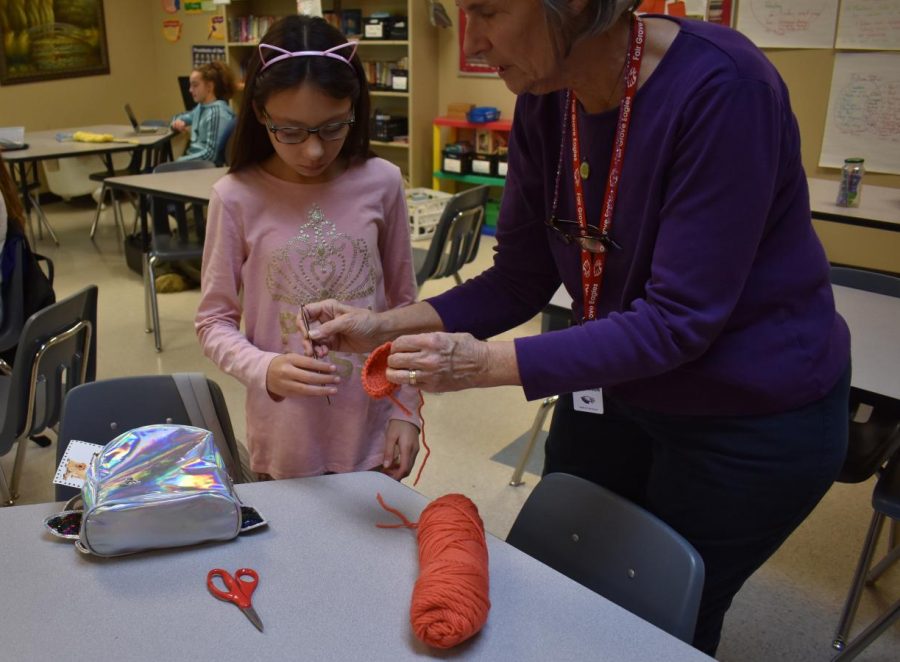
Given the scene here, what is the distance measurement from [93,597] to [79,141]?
5.07 meters

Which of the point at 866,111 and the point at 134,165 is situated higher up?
the point at 866,111

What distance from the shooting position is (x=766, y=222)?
1.01m

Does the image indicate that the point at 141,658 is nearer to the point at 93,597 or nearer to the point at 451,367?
the point at 93,597

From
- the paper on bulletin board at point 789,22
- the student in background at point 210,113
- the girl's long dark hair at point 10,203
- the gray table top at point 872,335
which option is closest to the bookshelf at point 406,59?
the student in background at point 210,113

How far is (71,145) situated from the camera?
519cm

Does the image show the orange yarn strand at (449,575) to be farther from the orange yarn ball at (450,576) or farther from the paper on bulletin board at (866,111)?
the paper on bulletin board at (866,111)

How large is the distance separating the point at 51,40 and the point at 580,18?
722 centimetres

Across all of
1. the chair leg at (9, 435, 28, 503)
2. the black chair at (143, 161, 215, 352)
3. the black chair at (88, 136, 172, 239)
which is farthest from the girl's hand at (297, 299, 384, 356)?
the black chair at (88, 136, 172, 239)

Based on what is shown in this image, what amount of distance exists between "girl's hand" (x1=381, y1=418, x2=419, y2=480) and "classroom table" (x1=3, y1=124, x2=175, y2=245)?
4.24 metres

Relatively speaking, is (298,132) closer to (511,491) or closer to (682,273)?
(682,273)

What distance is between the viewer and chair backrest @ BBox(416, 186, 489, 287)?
3404 millimetres

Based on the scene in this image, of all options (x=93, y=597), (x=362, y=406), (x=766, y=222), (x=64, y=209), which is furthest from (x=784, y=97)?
(x=64, y=209)

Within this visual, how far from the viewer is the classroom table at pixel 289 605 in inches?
36.6

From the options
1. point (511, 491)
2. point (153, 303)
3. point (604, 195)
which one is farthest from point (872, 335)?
point (153, 303)
